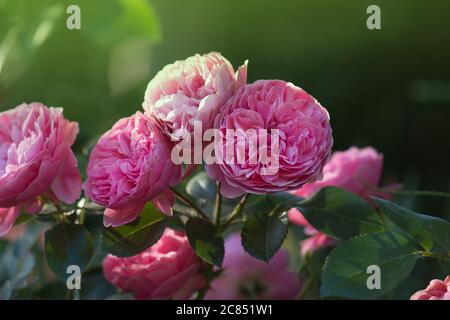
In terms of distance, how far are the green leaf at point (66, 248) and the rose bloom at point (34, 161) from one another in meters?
0.02

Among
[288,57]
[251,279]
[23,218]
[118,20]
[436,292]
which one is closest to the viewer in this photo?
[436,292]

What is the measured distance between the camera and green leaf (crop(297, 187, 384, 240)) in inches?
20.1

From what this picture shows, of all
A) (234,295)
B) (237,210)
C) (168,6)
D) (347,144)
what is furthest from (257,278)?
(168,6)

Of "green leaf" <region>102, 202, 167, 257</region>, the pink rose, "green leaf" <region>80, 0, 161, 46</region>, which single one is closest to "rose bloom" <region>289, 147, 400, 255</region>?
the pink rose

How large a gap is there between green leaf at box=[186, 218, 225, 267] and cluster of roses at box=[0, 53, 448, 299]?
0.03 m

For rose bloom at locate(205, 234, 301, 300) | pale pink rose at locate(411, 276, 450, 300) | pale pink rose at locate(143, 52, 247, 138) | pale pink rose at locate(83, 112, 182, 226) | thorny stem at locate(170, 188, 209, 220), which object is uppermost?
pale pink rose at locate(143, 52, 247, 138)

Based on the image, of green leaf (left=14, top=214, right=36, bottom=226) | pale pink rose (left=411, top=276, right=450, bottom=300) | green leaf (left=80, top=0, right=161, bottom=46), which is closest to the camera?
pale pink rose (left=411, top=276, right=450, bottom=300)

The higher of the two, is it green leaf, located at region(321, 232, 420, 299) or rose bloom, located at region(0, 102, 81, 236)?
rose bloom, located at region(0, 102, 81, 236)

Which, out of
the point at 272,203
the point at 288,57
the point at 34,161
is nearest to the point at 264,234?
the point at 272,203

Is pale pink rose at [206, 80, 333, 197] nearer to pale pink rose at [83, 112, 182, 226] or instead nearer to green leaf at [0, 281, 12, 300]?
pale pink rose at [83, 112, 182, 226]

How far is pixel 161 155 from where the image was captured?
0.48 metres

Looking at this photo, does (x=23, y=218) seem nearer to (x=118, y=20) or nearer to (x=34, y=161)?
(x=34, y=161)

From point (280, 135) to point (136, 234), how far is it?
12cm
